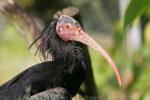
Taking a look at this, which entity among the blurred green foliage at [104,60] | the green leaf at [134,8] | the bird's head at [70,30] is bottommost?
the blurred green foliage at [104,60]

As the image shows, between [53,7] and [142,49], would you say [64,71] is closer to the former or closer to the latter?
[142,49]

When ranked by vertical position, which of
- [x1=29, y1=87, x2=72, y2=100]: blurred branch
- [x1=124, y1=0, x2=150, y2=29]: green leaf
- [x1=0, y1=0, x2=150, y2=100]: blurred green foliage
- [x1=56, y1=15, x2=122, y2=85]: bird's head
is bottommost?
[x1=0, y1=0, x2=150, y2=100]: blurred green foliage

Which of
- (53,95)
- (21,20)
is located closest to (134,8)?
(53,95)

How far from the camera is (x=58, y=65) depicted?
4953mm

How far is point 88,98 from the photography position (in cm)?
526

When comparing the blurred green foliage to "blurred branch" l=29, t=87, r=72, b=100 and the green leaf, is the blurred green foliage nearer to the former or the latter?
the green leaf

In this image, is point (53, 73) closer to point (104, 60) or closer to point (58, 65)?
point (58, 65)

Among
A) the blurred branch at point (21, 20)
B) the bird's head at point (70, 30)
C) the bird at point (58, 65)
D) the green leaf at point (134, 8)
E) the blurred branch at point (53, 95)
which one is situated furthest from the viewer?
the blurred branch at point (21, 20)

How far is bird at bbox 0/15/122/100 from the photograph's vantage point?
4.73 metres

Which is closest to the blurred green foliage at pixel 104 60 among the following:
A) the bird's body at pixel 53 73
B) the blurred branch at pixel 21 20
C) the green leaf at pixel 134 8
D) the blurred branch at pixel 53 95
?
the green leaf at pixel 134 8

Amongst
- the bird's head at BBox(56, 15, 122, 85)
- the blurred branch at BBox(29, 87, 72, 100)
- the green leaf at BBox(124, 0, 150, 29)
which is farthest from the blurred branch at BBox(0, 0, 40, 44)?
the green leaf at BBox(124, 0, 150, 29)

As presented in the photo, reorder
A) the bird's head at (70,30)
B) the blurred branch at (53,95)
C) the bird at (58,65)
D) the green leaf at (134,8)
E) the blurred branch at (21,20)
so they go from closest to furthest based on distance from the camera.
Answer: the green leaf at (134,8) → the blurred branch at (53,95) → the bird at (58,65) → the bird's head at (70,30) → the blurred branch at (21,20)

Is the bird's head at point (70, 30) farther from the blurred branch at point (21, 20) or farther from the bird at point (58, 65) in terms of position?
the blurred branch at point (21, 20)

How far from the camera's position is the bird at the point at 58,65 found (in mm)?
4727
